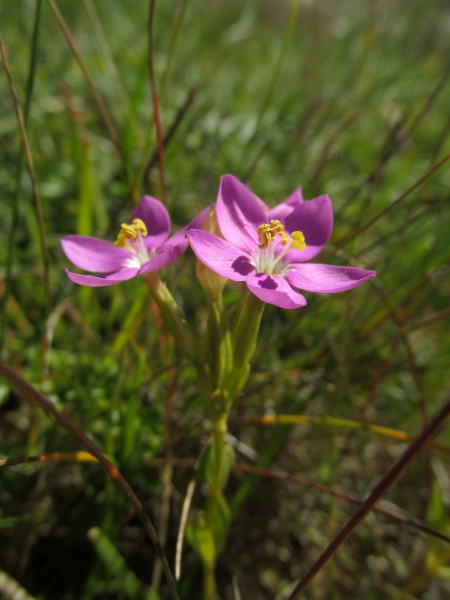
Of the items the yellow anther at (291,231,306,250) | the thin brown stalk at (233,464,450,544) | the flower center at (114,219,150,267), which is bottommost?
the thin brown stalk at (233,464,450,544)

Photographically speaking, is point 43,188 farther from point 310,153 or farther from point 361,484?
point 361,484

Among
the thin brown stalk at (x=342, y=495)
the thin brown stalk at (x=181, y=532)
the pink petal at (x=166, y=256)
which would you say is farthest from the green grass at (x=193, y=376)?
the pink petal at (x=166, y=256)

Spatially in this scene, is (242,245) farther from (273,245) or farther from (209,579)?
(209,579)

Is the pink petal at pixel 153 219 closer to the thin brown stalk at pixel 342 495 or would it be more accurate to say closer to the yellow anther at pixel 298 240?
the yellow anther at pixel 298 240

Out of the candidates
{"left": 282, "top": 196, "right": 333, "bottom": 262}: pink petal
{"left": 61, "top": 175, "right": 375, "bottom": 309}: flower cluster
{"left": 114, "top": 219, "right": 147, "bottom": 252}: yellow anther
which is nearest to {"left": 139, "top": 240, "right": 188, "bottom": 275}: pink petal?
{"left": 61, "top": 175, "right": 375, "bottom": 309}: flower cluster

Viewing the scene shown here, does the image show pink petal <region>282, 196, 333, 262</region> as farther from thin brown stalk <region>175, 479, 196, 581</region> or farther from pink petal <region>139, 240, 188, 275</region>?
thin brown stalk <region>175, 479, 196, 581</region>

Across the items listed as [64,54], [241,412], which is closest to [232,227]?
[241,412]
